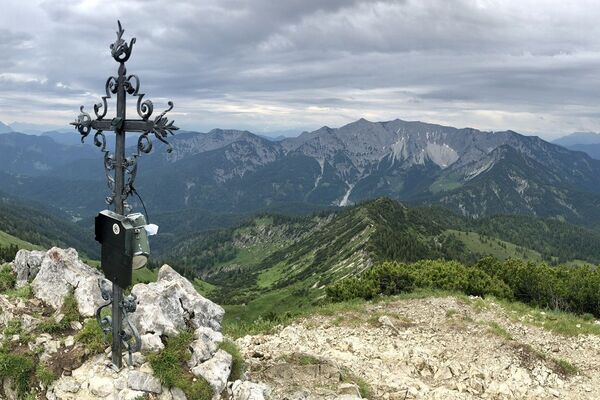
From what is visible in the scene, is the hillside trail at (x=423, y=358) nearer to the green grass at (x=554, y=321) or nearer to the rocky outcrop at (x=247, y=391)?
the green grass at (x=554, y=321)

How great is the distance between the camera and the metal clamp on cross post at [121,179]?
42.9 feet

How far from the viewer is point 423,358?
2034 centimetres

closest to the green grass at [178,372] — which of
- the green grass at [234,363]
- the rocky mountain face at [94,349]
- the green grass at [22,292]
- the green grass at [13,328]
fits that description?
the rocky mountain face at [94,349]

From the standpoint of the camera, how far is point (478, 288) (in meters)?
40.5

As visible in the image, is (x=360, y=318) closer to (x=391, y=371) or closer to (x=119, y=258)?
(x=391, y=371)

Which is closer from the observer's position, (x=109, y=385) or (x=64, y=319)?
(x=109, y=385)

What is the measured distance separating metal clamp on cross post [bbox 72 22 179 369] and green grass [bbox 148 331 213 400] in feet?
4.73

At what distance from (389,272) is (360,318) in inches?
584

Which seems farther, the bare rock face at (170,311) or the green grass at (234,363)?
the bare rock face at (170,311)

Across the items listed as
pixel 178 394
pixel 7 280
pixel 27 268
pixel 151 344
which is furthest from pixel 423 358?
pixel 7 280

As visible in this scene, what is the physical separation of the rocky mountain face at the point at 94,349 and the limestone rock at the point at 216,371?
3 cm

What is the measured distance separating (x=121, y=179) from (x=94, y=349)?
6.02 metres

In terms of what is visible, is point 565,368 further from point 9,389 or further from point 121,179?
point 9,389

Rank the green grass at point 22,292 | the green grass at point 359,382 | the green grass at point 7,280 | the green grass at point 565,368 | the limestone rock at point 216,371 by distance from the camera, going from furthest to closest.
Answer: the green grass at point 7,280 → the green grass at point 565,368 → the green grass at point 22,292 → the green grass at point 359,382 → the limestone rock at point 216,371
